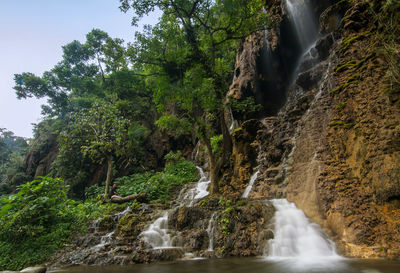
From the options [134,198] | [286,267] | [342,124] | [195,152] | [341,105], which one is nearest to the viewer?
[286,267]

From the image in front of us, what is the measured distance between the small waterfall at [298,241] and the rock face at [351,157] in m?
0.25

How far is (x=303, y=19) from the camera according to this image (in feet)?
44.8

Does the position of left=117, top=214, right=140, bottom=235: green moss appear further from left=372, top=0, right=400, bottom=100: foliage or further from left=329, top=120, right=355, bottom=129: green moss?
left=372, top=0, right=400, bottom=100: foliage

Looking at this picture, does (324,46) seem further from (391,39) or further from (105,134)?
(105,134)

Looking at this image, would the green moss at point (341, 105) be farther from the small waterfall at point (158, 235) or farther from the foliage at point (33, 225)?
the foliage at point (33, 225)

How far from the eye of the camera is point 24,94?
82.9 feet

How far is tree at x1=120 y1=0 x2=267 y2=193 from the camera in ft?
34.2

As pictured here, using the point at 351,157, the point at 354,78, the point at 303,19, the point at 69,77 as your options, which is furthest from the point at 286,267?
the point at 69,77

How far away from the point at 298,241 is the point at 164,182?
419 inches

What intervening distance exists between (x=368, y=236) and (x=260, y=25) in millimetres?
10868

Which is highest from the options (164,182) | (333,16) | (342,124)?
(333,16)

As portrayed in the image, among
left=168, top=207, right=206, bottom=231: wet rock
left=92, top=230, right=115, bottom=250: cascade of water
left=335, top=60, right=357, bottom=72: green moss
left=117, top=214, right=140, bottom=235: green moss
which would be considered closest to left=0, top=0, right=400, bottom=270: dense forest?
left=335, top=60, right=357, bottom=72: green moss

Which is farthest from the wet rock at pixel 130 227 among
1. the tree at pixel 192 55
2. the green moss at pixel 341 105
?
the green moss at pixel 341 105

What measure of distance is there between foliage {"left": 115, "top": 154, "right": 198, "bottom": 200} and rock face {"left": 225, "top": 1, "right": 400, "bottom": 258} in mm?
6606
